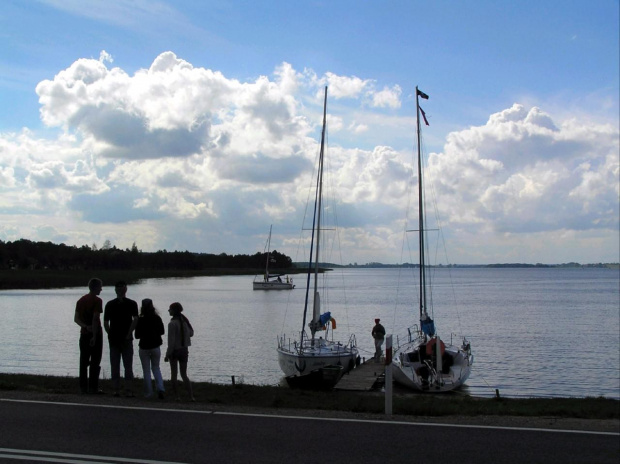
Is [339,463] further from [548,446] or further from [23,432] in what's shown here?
[23,432]

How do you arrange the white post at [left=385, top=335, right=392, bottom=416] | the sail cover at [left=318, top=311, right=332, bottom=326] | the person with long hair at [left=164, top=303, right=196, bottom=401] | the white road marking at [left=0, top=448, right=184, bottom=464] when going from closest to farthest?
1. the white road marking at [left=0, top=448, right=184, bottom=464]
2. the white post at [left=385, top=335, right=392, bottom=416]
3. the person with long hair at [left=164, top=303, right=196, bottom=401]
4. the sail cover at [left=318, top=311, right=332, bottom=326]

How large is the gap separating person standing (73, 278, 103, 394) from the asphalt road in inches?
81.9

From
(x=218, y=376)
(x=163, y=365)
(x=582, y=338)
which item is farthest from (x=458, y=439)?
(x=582, y=338)

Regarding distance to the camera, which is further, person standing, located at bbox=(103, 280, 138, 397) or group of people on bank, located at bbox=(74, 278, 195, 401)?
person standing, located at bbox=(103, 280, 138, 397)

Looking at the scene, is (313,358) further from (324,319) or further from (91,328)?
(91,328)

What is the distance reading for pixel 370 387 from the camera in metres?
20.3

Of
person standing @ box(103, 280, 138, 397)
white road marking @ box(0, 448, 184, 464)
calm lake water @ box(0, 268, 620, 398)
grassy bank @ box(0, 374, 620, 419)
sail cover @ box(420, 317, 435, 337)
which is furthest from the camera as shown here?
sail cover @ box(420, 317, 435, 337)

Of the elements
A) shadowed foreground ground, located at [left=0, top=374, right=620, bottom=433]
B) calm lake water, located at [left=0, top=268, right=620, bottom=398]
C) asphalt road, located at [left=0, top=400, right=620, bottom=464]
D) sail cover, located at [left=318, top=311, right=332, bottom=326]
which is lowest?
calm lake water, located at [left=0, top=268, right=620, bottom=398]

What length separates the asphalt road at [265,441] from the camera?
297 inches

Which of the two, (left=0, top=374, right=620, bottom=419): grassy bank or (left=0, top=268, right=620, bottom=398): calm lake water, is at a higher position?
(left=0, top=374, right=620, bottom=419): grassy bank

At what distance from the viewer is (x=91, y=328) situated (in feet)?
39.2

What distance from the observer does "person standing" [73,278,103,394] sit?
38.8ft

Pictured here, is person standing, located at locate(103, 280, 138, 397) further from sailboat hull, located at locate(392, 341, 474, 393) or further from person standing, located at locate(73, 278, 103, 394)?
sailboat hull, located at locate(392, 341, 474, 393)

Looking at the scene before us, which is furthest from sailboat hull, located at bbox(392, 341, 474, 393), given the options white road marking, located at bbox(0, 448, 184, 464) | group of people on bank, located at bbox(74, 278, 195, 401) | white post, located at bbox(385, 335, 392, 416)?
white road marking, located at bbox(0, 448, 184, 464)
